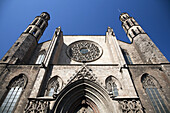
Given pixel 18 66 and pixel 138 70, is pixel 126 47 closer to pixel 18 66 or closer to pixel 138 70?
pixel 138 70

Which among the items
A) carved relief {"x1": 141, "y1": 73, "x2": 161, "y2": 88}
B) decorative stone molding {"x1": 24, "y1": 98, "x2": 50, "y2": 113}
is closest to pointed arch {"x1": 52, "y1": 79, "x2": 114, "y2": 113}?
decorative stone molding {"x1": 24, "y1": 98, "x2": 50, "y2": 113}

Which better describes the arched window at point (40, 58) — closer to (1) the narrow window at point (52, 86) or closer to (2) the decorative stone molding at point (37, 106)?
(1) the narrow window at point (52, 86)

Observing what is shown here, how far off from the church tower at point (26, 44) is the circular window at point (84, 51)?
4770 millimetres

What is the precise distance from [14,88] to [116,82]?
26.4ft

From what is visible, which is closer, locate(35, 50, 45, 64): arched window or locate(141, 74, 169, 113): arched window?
locate(141, 74, 169, 113): arched window

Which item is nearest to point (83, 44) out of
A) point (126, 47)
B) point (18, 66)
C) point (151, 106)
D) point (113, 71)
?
point (126, 47)

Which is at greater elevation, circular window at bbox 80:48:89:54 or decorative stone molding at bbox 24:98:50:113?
circular window at bbox 80:48:89:54

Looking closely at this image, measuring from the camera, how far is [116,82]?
8523 mm

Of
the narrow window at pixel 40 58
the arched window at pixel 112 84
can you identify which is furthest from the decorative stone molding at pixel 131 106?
the narrow window at pixel 40 58

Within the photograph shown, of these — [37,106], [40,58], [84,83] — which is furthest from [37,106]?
[40,58]

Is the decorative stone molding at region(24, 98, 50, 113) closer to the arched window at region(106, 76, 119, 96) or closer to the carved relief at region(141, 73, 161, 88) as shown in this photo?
the arched window at region(106, 76, 119, 96)

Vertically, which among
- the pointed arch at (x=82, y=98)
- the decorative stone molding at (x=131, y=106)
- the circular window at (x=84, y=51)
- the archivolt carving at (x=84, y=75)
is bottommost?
the decorative stone molding at (x=131, y=106)

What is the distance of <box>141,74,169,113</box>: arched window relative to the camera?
7264mm

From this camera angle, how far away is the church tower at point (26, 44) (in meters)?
10.8
